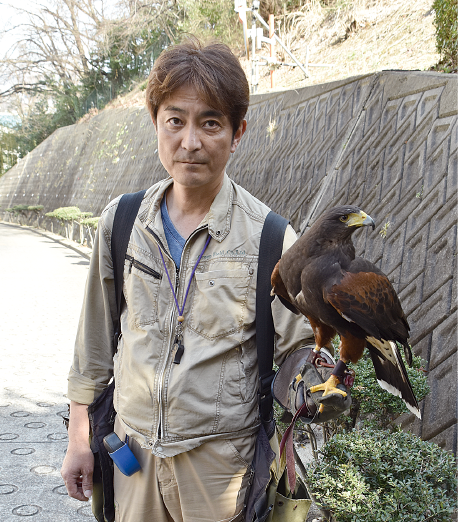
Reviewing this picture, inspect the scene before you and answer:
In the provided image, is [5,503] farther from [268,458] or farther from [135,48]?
[135,48]

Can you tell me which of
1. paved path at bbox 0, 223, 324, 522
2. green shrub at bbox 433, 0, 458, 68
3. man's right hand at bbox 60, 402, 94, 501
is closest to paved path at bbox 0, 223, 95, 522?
paved path at bbox 0, 223, 324, 522

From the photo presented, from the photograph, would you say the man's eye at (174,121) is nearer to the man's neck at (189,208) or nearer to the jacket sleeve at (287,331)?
the man's neck at (189,208)

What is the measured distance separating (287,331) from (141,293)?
0.53 m

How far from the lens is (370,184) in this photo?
5859 mm

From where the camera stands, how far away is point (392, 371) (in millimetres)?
2086

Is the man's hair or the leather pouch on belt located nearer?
the leather pouch on belt

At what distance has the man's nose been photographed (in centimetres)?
173

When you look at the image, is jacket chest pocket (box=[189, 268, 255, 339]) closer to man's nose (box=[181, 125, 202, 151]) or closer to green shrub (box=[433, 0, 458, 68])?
man's nose (box=[181, 125, 202, 151])

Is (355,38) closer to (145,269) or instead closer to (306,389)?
(145,269)

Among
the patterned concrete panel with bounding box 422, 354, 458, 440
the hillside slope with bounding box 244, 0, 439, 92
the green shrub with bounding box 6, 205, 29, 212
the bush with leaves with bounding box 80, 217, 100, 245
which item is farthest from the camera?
the green shrub with bounding box 6, 205, 29, 212

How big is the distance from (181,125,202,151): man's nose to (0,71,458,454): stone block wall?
2521 millimetres

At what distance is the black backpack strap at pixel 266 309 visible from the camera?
1.73 meters

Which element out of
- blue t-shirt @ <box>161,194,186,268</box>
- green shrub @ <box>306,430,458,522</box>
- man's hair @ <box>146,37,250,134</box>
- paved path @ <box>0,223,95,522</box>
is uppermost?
man's hair @ <box>146,37,250,134</box>

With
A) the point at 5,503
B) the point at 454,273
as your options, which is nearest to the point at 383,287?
the point at 454,273
